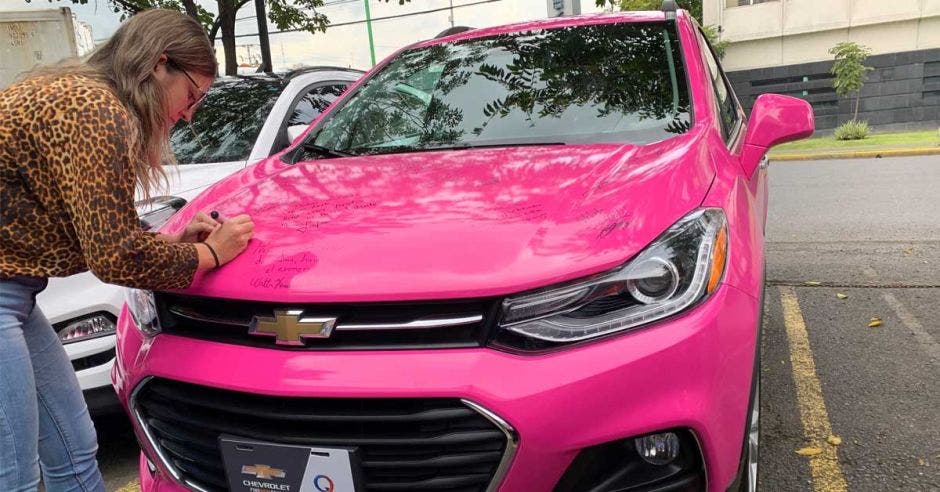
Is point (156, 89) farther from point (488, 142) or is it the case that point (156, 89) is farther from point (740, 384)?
point (740, 384)

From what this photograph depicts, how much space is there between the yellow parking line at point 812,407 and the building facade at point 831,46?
874 inches

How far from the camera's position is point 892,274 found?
505 cm

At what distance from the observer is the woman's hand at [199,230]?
1.81m

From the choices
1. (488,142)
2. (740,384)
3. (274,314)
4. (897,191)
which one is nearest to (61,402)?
(274,314)

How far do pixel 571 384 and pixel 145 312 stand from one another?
115cm

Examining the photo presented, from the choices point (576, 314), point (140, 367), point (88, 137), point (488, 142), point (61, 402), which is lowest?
point (61, 402)

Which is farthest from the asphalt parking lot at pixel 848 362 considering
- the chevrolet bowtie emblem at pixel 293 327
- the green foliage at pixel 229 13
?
the green foliage at pixel 229 13

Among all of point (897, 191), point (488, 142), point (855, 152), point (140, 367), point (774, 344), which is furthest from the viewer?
point (855, 152)

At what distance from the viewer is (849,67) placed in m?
21.8

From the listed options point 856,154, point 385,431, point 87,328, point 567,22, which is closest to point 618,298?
point 385,431

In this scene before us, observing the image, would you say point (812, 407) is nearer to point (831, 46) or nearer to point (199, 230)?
point (199, 230)

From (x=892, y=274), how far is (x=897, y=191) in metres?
4.77

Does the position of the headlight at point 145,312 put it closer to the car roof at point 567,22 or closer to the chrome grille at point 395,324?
the chrome grille at point 395,324

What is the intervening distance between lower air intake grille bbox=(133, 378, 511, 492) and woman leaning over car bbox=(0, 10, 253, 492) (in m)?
0.33
